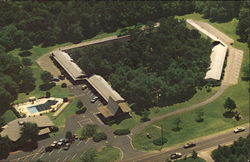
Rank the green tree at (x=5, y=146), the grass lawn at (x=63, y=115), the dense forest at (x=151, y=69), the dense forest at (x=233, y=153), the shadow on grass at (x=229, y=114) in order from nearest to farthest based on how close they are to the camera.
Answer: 1. the dense forest at (x=233, y=153)
2. the green tree at (x=5, y=146)
3. the grass lawn at (x=63, y=115)
4. the shadow on grass at (x=229, y=114)
5. the dense forest at (x=151, y=69)

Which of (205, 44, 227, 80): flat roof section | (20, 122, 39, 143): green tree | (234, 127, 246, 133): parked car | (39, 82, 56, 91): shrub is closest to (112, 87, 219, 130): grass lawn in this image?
(205, 44, 227, 80): flat roof section

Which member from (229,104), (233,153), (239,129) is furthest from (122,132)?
(239,129)

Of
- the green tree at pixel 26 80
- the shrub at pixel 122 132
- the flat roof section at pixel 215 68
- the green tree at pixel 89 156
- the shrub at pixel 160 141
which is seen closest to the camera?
the green tree at pixel 89 156

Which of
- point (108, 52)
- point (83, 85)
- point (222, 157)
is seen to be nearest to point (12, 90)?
point (83, 85)

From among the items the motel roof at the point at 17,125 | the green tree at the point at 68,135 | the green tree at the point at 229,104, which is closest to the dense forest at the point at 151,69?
the green tree at the point at 229,104

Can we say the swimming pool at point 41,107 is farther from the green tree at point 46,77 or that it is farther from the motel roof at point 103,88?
the motel roof at point 103,88

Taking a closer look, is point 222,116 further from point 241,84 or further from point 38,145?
point 38,145
